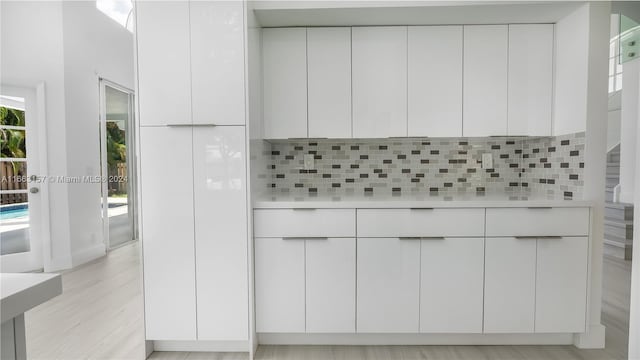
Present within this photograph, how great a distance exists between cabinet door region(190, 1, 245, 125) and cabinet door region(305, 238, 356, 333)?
993 millimetres

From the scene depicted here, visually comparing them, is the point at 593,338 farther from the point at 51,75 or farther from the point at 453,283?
the point at 51,75

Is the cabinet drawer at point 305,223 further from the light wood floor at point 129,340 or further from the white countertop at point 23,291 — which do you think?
the white countertop at point 23,291

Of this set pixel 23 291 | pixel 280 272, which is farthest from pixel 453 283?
pixel 23 291

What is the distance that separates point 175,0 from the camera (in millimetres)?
2148

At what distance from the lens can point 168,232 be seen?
2.21 m

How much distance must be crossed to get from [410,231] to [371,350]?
0.86 metres

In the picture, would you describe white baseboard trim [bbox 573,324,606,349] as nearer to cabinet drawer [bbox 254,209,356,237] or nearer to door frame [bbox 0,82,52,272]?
cabinet drawer [bbox 254,209,356,237]

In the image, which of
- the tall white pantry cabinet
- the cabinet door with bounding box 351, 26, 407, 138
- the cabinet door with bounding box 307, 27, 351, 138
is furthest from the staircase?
the tall white pantry cabinet

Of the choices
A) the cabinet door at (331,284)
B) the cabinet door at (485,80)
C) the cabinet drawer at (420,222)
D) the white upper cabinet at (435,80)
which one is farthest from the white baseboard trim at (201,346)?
the cabinet door at (485,80)

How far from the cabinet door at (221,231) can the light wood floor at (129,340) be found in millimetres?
285

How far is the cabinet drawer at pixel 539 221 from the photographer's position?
2264 millimetres

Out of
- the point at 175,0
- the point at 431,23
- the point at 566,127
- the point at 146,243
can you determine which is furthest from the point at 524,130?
the point at 146,243

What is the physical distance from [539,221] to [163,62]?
2651mm

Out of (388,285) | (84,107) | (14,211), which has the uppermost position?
(84,107)
